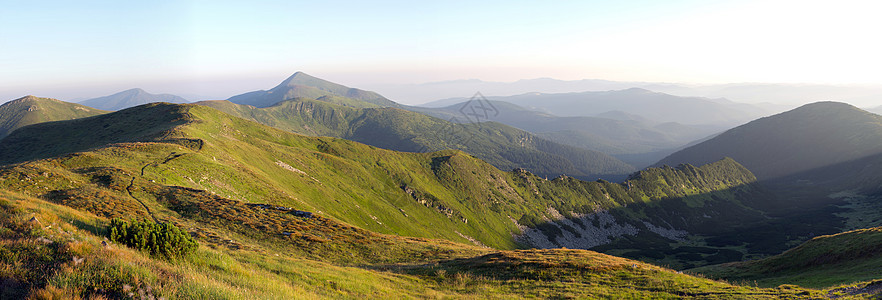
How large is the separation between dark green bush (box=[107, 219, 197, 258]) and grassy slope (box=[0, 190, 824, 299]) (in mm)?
646

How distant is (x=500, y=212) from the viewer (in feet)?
523

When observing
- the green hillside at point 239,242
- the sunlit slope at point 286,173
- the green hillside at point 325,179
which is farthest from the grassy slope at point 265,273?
the green hillside at point 325,179

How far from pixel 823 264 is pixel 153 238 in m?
65.8

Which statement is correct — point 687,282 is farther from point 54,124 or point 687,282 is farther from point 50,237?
point 54,124

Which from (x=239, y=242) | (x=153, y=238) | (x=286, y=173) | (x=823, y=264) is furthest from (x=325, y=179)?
(x=823, y=264)

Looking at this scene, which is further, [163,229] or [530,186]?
[530,186]

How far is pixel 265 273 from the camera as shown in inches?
698

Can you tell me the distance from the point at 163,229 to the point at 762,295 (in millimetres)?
38161

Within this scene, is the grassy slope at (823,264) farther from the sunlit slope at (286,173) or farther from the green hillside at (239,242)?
the sunlit slope at (286,173)

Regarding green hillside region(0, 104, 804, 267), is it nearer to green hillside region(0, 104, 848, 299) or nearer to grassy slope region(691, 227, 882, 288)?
green hillside region(0, 104, 848, 299)

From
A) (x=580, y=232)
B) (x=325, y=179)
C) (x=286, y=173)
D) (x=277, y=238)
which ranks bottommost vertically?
A: (x=580, y=232)

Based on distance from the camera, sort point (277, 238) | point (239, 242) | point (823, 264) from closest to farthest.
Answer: point (239, 242)
point (277, 238)
point (823, 264)

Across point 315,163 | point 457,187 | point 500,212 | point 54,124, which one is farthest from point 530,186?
point 54,124

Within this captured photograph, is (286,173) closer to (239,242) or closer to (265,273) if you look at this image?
(239,242)
